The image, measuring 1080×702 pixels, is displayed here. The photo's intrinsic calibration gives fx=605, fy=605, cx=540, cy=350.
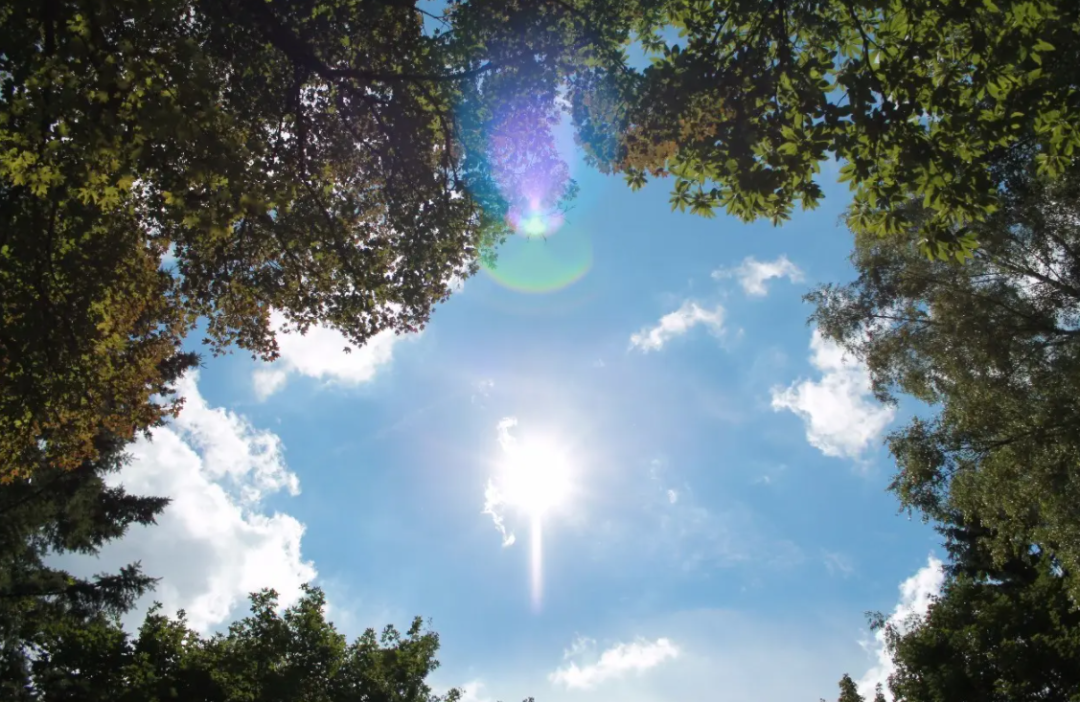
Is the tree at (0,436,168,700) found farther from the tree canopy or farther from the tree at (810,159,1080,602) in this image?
the tree at (810,159,1080,602)

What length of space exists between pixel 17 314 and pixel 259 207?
6.44 m

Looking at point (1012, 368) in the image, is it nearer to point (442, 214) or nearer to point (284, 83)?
point (442, 214)

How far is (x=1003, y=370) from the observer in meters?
14.7

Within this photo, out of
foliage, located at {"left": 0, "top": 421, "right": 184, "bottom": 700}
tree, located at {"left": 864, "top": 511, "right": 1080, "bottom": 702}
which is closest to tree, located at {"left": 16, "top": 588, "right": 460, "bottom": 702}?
foliage, located at {"left": 0, "top": 421, "right": 184, "bottom": 700}

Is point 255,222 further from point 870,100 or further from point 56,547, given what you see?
point 56,547

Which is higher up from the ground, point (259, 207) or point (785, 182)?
point (785, 182)

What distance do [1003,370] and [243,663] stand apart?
84.3 feet

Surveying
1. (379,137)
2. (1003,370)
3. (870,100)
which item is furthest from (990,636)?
(379,137)

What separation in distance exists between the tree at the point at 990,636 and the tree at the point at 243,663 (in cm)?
1977

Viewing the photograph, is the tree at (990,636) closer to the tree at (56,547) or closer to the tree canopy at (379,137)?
the tree canopy at (379,137)

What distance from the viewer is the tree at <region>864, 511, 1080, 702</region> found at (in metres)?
22.8

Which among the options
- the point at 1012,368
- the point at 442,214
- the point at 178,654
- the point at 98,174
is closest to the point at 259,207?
the point at 98,174

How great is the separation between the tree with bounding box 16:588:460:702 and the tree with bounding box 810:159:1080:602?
2042 centimetres

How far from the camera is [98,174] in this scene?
6898 millimetres
